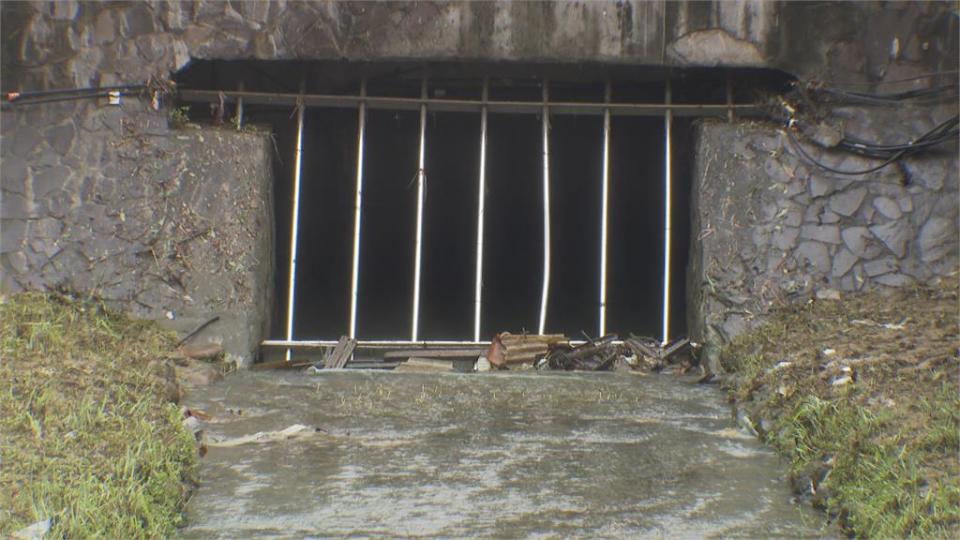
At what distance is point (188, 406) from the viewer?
596 cm

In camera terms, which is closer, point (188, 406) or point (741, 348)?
point (188, 406)

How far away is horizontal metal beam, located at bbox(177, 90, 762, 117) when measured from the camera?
24.7ft

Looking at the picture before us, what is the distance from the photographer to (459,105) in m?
7.64

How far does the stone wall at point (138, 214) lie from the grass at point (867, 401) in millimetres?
3310

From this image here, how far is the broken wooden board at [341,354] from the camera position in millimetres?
7324

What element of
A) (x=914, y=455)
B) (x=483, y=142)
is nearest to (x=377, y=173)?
(x=483, y=142)

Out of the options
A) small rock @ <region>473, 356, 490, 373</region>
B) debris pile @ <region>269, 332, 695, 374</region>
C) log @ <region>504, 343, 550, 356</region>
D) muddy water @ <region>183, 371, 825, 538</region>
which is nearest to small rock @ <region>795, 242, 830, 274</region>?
debris pile @ <region>269, 332, 695, 374</region>

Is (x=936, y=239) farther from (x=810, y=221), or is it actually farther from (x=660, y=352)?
(x=660, y=352)

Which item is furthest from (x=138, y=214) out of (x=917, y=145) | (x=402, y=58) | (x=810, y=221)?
(x=917, y=145)

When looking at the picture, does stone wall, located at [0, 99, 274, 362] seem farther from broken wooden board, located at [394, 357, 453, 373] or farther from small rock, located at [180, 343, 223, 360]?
broken wooden board, located at [394, 357, 453, 373]

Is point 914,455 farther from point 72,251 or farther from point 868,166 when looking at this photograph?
point 72,251

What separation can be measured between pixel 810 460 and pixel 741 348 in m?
1.91

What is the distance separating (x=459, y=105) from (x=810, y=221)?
8.28 ft

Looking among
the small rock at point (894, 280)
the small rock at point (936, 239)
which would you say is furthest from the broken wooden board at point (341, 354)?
the small rock at point (936, 239)
